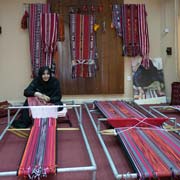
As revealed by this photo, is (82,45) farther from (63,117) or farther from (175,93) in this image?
(175,93)

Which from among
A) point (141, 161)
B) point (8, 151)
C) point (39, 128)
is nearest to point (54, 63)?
point (39, 128)

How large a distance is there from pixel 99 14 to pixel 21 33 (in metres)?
1.82

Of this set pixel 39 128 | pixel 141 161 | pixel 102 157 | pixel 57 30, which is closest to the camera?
pixel 141 161

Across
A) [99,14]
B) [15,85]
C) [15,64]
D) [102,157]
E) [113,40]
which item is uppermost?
[99,14]

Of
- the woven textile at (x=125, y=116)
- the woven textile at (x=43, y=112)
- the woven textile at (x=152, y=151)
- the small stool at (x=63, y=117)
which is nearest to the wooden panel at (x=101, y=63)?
the woven textile at (x=125, y=116)

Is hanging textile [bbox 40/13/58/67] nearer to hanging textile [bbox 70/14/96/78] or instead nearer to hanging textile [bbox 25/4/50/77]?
hanging textile [bbox 25/4/50/77]

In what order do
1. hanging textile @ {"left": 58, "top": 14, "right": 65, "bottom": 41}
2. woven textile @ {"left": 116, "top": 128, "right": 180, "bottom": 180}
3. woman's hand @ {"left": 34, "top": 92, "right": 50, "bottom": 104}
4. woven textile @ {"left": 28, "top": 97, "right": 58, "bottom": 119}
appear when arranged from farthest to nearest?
hanging textile @ {"left": 58, "top": 14, "right": 65, "bottom": 41}
woman's hand @ {"left": 34, "top": 92, "right": 50, "bottom": 104}
woven textile @ {"left": 28, "top": 97, "right": 58, "bottom": 119}
woven textile @ {"left": 116, "top": 128, "right": 180, "bottom": 180}

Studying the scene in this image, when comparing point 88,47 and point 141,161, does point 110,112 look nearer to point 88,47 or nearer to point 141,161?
point 88,47

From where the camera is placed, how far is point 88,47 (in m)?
6.59

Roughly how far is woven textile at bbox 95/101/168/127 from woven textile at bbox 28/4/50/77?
5.34 feet

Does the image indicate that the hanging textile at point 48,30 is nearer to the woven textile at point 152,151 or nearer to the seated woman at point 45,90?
the seated woman at point 45,90

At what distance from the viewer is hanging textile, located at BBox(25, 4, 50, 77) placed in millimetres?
6430

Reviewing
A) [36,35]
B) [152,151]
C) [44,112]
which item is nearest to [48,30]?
[36,35]

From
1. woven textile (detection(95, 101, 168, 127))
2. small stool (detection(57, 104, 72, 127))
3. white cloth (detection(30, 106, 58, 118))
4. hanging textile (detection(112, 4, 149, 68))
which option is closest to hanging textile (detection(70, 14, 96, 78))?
hanging textile (detection(112, 4, 149, 68))
